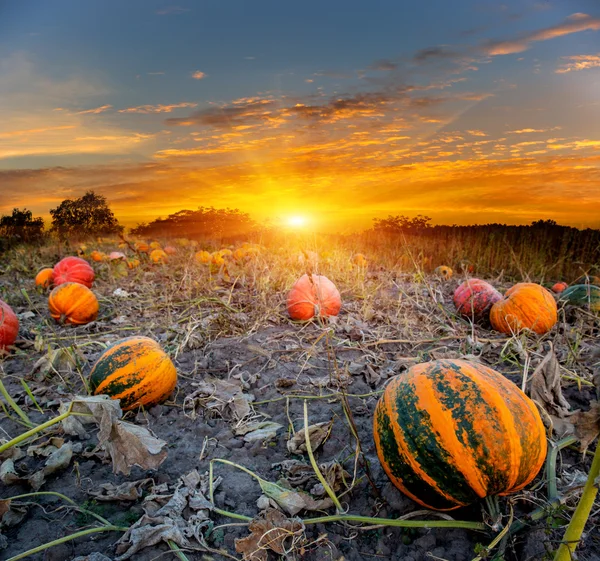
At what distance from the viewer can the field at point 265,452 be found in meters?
1.97

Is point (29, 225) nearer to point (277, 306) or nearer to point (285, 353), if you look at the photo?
point (277, 306)

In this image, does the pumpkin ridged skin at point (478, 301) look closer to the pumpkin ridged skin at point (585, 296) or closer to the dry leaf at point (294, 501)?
the pumpkin ridged skin at point (585, 296)

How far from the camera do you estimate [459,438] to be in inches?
74.0

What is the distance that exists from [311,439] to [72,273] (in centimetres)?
540

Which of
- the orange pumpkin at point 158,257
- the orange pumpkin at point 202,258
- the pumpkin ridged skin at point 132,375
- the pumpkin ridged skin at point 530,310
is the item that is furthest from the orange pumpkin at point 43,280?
the pumpkin ridged skin at point 530,310

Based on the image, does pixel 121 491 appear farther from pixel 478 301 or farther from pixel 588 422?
pixel 478 301

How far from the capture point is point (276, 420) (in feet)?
9.85

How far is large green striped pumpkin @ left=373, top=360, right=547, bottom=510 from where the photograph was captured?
185 centimetres

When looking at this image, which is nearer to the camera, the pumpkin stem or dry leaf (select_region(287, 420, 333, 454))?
the pumpkin stem

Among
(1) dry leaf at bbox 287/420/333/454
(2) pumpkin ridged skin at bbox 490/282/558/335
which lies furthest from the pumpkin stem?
(2) pumpkin ridged skin at bbox 490/282/558/335

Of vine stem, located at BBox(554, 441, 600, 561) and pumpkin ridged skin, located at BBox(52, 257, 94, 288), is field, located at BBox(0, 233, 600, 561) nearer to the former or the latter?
vine stem, located at BBox(554, 441, 600, 561)

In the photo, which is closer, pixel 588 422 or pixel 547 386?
pixel 588 422

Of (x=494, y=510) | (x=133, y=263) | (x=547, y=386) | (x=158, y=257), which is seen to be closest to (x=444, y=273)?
(x=158, y=257)

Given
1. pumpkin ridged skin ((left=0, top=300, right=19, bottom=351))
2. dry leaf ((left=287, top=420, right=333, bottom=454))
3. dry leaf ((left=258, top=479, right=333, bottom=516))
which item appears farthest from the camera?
pumpkin ridged skin ((left=0, top=300, right=19, bottom=351))
